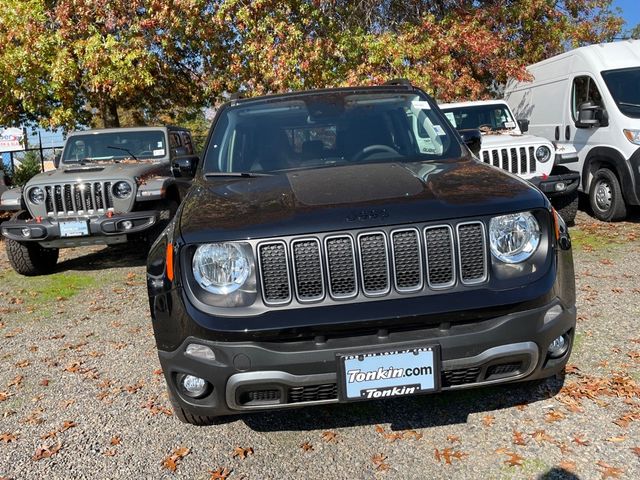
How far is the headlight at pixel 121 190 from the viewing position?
22.1 ft

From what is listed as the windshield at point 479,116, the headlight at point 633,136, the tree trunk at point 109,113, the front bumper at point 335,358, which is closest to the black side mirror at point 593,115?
the headlight at point 633,136

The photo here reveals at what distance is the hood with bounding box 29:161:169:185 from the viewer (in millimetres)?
6789

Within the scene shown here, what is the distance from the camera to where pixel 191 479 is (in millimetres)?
2801

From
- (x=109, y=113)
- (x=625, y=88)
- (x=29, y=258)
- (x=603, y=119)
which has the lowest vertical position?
(x=29, y=258)

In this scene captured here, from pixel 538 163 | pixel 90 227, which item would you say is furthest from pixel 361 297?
pixel 538 163

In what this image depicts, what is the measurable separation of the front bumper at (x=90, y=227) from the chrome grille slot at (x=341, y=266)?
14.9 feet

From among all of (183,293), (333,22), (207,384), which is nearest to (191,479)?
(207,384)

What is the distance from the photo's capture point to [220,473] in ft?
9.27

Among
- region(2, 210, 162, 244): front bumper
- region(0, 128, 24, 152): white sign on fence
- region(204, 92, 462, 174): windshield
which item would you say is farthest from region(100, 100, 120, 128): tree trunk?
region(204, 92, 462, 174): windshield

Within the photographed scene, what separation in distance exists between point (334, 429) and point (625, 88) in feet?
22.4

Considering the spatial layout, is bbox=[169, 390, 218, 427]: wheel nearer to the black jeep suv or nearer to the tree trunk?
the black jeep suv

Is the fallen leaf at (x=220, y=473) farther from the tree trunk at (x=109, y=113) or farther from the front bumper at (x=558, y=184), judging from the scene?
the tree trunk at (x=109, y=113)

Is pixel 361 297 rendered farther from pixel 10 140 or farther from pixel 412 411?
pixel 10 140

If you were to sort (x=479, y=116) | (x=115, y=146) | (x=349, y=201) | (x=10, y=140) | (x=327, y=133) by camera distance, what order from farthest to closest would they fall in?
1. (x=10, y=140)
2. (x=479, y=116)
3. (x=115, y=146)
4. (x=327, y=133)
5. (x=349, y=201)
